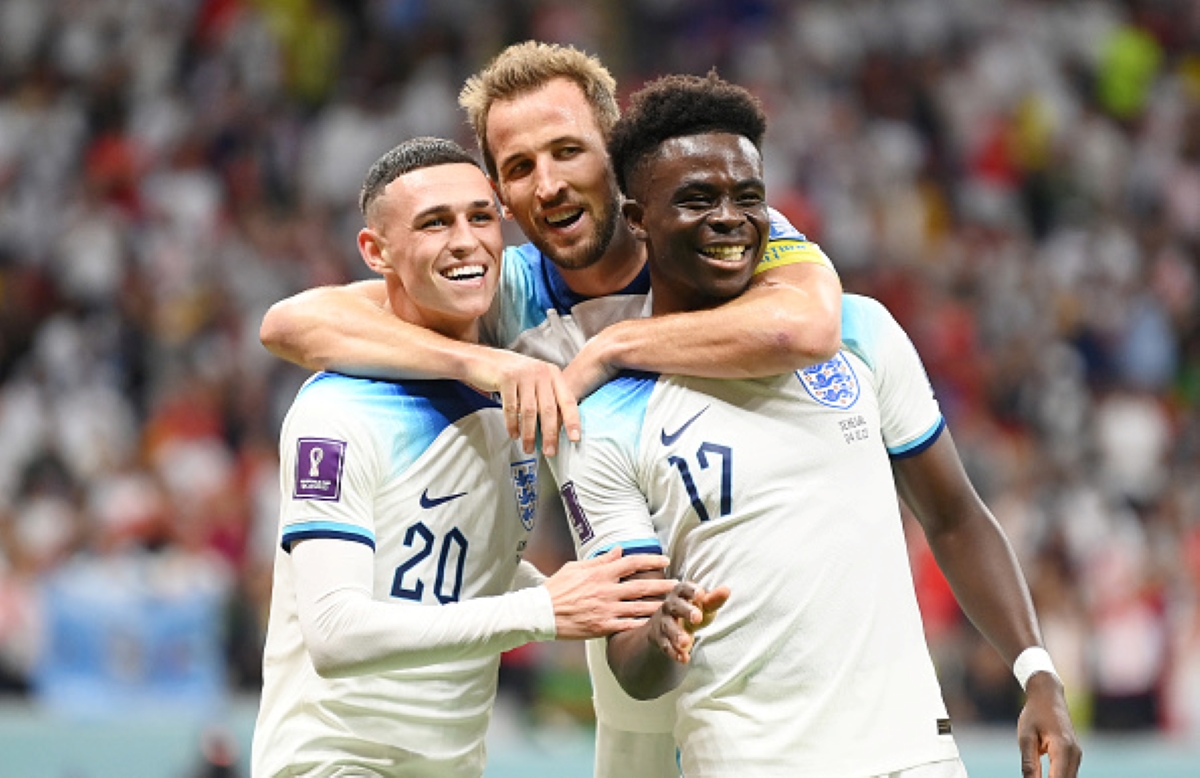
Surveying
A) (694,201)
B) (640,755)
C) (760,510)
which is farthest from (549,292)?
(640,755)

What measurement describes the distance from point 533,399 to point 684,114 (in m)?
0.75

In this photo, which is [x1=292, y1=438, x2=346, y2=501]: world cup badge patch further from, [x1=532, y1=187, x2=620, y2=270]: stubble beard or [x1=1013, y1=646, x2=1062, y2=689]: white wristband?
[x1=1013, y1=646, x2=1062, y2=689]: white wristband

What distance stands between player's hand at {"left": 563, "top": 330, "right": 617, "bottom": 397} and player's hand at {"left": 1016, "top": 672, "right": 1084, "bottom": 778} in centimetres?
123

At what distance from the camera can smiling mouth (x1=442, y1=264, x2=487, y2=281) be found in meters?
4.24

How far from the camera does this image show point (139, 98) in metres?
13.1

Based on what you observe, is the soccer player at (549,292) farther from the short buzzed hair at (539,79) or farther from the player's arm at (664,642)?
the player's arm at (664,642)

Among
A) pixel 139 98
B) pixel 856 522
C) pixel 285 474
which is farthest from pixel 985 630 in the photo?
pixel 139 98

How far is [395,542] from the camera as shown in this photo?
4.13m

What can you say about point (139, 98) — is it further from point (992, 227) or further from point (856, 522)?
point (856, 522)

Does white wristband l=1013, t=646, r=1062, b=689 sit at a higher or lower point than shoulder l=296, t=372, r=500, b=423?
lower

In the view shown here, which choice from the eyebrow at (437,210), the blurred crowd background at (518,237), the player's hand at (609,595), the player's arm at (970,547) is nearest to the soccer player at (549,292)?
the eyebrow at (437,210)

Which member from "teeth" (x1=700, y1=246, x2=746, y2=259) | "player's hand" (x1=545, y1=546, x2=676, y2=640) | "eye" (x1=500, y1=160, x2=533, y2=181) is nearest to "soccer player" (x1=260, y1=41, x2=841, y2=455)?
"eye" (x1=500, y1=160, x2=533, y2=181)

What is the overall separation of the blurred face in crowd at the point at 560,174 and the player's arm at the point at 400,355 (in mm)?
406

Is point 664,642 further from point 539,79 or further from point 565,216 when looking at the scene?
point 539,79
